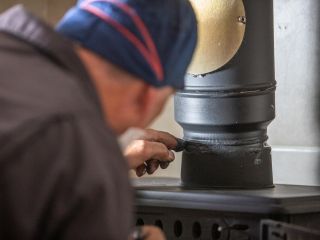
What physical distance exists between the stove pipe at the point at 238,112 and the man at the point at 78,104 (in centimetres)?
59

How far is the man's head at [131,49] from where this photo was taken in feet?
2.55

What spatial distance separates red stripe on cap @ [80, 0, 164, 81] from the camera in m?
0.79

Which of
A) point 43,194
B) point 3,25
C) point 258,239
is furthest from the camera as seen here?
point 258,239

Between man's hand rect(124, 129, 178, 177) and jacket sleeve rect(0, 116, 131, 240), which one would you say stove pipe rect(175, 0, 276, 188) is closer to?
man's hand rect(124, 129, 178, 177)

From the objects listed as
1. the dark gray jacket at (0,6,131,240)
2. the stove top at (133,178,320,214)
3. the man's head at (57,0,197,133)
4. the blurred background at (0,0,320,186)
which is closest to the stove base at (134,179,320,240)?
the stove top at (133,178,320,214)

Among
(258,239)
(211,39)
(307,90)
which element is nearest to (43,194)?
(258,239)

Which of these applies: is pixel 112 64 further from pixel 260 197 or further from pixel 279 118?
pixel 279 118

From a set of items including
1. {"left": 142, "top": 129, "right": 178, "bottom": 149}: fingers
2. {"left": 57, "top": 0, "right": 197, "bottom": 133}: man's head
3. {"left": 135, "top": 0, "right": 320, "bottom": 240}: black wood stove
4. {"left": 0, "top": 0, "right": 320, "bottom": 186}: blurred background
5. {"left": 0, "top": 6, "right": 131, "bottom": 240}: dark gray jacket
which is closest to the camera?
{"left": 0, "top": 6, "right": 131, "bottom": 240}: dark gray jacket

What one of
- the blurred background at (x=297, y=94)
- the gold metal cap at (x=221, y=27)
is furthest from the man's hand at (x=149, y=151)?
the blurred background at (x=297, y=94)

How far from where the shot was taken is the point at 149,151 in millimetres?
1474

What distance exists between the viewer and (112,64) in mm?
775

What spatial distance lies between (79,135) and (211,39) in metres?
0.85

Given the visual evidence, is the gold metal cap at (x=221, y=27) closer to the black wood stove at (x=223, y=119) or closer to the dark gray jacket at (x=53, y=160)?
the black wood stove at (x=223, y=119)

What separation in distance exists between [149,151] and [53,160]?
0.86 m
